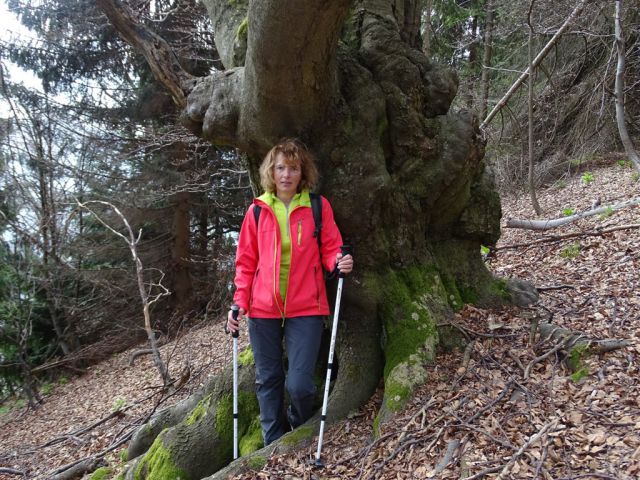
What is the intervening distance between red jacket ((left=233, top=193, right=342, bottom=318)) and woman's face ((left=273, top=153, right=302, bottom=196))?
17 cm

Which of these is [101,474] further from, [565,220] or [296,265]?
[565,220]

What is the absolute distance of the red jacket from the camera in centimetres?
343

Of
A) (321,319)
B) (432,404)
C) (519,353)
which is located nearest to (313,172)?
(321,319)

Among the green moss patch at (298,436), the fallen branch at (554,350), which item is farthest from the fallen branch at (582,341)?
the green moss patch at (298,436)

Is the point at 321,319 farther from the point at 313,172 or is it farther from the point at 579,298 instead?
the point at 579,298

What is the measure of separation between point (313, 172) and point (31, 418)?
931 centimetres

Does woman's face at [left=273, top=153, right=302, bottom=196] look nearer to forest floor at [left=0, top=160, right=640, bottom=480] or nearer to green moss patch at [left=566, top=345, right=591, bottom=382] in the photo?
forest floor at [left=0, top=160, right=640, bottom=480]

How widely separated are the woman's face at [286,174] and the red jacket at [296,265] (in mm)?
174

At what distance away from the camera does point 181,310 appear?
519 inches

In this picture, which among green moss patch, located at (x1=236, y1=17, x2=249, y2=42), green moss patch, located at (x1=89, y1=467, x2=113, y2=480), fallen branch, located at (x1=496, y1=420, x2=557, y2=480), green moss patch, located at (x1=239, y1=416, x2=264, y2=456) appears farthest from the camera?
green moss patch, located at (x1=89, y1=467, x2=113, y2=480)

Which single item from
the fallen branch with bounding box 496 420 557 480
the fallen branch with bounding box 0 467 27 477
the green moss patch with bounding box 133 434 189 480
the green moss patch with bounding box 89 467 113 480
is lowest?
the fallen branch with bounding box 0 467 27 477

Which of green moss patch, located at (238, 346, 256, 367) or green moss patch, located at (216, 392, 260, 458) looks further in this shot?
green moss patch, located at (238, 346, 256, 367)

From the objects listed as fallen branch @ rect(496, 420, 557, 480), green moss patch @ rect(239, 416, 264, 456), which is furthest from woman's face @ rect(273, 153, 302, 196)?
fallen branch @ rect(496, 420, 557, 480)

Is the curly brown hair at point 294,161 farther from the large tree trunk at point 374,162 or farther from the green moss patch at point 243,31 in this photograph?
the green moss patch at point 243,31
